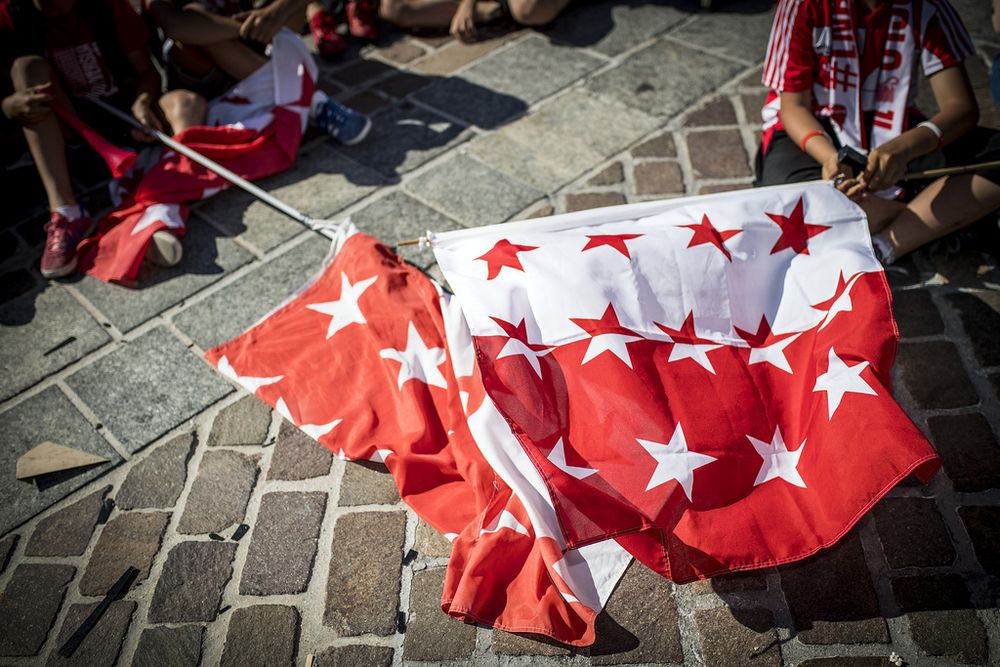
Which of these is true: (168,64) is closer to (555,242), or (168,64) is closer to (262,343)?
(262,343)

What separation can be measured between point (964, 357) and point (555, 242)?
1.53 metres

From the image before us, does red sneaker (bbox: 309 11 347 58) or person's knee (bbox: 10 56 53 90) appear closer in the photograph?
person's knee (bbox: 10 56 53 90)

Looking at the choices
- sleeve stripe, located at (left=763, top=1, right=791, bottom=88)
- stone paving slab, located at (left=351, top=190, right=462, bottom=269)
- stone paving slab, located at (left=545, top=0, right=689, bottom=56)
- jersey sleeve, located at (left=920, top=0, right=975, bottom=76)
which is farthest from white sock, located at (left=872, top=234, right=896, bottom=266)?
stone paving slab, located at (left=545, top=0, right=689, bottom=56)

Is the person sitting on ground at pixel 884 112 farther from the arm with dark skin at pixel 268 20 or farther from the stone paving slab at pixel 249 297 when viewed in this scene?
the arm with dark skin at pixel 268 20

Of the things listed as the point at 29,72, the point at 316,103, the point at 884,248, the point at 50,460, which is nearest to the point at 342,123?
the point at 316,103

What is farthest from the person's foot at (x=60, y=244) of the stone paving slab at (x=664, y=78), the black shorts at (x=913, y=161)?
the black shorts at (x=913, y=161)

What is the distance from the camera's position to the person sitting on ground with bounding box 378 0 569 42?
4.25m

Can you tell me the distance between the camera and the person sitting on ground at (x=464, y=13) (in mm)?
4254

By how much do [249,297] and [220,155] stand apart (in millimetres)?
925

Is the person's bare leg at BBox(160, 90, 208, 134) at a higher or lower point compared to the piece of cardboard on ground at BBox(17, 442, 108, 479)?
higher

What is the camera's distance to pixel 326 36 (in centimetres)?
434

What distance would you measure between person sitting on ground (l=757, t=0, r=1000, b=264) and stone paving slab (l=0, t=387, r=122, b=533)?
2.82 meters

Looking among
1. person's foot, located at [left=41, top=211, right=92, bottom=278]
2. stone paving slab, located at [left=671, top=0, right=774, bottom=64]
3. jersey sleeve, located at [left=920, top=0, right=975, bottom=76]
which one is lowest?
person's foot, located at [left=41, top=211, right=92, bottom=278]

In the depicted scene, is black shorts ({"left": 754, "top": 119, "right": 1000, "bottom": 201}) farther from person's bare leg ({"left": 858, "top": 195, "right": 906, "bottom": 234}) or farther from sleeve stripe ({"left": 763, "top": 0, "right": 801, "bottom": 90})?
sleeve stripe ({"left": 763, "top": 0, "right": 801, "bottom": 90})
